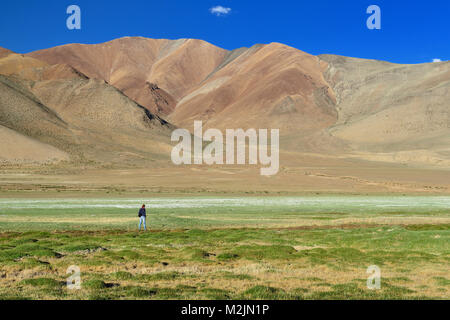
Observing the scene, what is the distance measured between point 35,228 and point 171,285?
25793mm

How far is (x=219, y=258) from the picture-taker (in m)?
25.9

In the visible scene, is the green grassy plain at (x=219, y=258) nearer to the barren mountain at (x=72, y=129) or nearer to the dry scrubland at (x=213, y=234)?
the dry scrubland at (x=213, y=234)

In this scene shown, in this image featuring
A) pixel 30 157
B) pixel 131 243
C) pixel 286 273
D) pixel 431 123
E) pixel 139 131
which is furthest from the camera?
pixel 431 123

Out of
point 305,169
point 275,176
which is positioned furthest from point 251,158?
point 275,176

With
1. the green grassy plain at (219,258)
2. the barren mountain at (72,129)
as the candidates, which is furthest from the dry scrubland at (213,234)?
the barren mountain at (72,129)

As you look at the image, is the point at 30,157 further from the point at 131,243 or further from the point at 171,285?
the point at 171,285

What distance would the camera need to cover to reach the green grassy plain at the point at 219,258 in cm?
1759

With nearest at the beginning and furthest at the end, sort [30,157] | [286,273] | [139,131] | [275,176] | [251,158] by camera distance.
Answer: [286,273], [275,176], [30,157], [251,158], [139,131]

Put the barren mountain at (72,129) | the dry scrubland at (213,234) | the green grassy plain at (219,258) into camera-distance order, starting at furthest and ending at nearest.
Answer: the barren mountain at (72,129) < the dry scrubland at (213,234) < the green grassy plain at (219,258)

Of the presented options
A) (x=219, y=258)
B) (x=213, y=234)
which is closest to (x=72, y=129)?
(x=213, y=234)

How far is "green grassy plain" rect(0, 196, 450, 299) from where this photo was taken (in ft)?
57.7

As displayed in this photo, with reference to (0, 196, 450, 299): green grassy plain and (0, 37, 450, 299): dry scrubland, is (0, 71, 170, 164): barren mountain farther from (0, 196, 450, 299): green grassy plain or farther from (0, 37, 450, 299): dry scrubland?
(0, 196, 450, 299): green grassy plain

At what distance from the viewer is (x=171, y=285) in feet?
61.5

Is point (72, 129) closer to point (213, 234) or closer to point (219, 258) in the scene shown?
point (213, 234)
